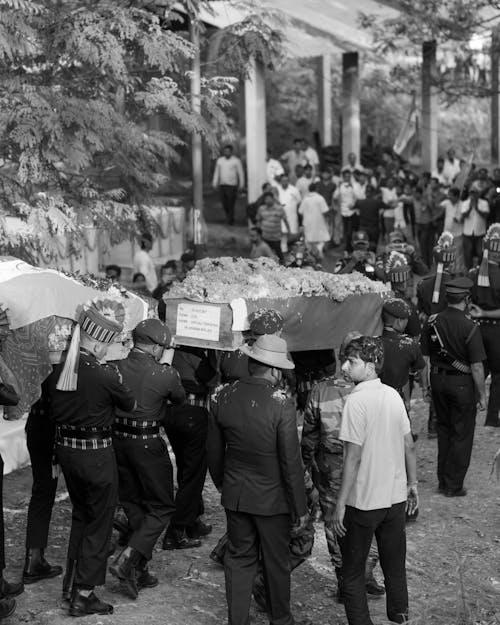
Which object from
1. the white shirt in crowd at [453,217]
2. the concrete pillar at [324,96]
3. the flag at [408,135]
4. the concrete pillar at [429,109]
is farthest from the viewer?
the concrete pillar at [324,96]

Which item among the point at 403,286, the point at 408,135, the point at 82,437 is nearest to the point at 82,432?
the point at 82,437

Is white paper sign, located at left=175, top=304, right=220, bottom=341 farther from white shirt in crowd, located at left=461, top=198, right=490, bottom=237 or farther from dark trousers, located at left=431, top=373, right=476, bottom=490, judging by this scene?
white shirt in crowd, located at left=461, top=198, right=490, bottom=237

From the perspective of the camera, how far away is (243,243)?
2228 centimetres

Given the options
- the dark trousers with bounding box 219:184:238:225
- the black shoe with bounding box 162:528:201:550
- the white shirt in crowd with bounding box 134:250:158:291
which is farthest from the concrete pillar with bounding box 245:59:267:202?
the black shoe with bounding box 162:528:201:550

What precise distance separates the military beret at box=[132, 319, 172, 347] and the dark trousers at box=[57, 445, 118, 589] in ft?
2.52

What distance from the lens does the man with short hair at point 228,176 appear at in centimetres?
2275

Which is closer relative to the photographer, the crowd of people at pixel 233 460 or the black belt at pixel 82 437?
the crowd of people at pixel 233 460

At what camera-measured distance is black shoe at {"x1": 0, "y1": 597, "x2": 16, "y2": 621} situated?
6.73 meters

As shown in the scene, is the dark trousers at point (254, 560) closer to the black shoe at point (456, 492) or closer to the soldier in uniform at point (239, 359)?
the soldier in uniform at point (239, 359)

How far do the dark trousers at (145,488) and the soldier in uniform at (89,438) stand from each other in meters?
0.35

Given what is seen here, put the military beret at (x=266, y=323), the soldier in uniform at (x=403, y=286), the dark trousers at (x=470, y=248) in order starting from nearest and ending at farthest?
the military beret at (x=266, y=323)
the soldier in uniform at (x=403, y=286)
the dark trousers at (x=470, y=248)

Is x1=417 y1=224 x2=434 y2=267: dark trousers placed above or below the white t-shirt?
above

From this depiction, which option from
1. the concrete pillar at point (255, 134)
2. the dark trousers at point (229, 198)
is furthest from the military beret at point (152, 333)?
the dark trousers at point (229, 198)

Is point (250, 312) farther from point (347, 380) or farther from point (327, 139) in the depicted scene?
point (327, 139)
